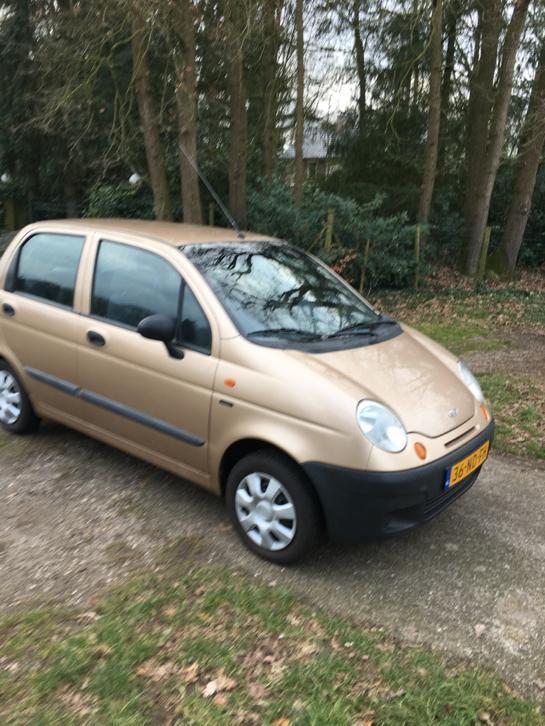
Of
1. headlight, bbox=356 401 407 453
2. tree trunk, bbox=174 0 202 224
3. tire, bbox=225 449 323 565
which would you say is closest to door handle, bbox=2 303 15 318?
tire, bbox=225 449 323 565

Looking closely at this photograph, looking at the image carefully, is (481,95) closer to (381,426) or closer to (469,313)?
(469,313)

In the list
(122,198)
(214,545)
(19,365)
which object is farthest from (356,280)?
(214,545)

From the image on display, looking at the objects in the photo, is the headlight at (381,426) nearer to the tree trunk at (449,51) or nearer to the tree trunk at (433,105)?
the tree trunk at (433,105)

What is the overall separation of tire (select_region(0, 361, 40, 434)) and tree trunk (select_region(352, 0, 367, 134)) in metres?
11.8

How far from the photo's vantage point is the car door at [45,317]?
4.35 meters

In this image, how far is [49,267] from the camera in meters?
4.59

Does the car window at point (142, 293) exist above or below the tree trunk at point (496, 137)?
below

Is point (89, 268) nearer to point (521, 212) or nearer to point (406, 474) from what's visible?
point (406, 474)

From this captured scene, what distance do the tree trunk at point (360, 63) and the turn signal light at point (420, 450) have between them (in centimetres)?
1273

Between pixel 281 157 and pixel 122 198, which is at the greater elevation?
pixel 281 157

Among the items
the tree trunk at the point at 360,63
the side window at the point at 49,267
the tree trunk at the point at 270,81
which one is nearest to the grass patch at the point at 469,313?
the tree trunk at the point at 270,81

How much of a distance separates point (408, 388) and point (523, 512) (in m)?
1.37

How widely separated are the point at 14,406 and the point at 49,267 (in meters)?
1.17

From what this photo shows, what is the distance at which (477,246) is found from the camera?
1343cm
